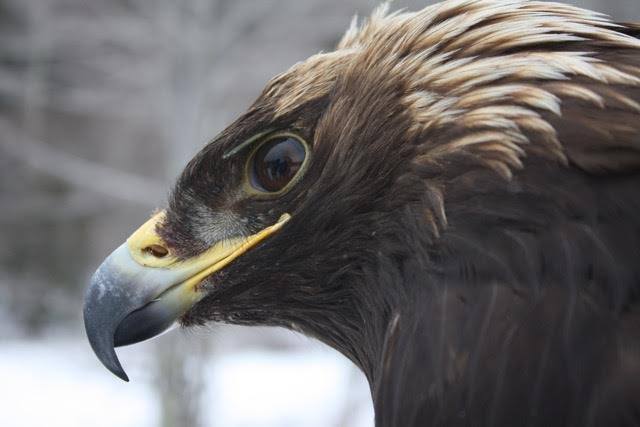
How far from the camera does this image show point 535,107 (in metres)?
1.66

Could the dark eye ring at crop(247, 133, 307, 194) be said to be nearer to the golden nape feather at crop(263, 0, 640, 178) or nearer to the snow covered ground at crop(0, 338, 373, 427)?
the golden nape feather at crop(263, 0, 640, 178)

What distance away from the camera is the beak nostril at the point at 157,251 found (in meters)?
2.05

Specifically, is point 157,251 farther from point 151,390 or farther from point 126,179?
point 126,179

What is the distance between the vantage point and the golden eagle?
1.48m

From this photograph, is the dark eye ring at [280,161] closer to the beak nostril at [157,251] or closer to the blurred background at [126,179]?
the beak nostril at [157,251]

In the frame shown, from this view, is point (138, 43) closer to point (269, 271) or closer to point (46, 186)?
point (46, 186)

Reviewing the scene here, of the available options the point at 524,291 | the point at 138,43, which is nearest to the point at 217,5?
the point at 138,43

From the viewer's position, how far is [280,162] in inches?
76.5

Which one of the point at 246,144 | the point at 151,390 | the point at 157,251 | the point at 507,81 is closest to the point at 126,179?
the point at 151,390

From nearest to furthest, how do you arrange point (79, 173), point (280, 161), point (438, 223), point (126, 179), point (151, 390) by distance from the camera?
point (438, 223), point (280, 161), point (151, 390), point (126, 179), point (79, 173)

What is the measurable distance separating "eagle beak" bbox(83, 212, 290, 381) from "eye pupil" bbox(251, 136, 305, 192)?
0.15 meters

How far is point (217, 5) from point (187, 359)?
293 centimetres

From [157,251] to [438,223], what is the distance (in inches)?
28.4

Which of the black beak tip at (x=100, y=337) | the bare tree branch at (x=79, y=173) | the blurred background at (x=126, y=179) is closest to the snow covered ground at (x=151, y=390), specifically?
the blurred background at (x=126, y=179)
